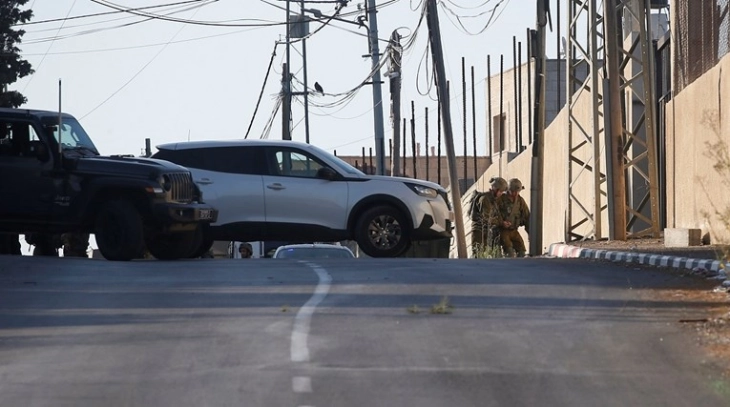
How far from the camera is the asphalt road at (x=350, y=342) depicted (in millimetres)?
7934

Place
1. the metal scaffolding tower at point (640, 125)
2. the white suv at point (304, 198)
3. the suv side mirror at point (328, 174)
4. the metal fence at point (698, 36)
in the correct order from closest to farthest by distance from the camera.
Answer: the white suv at point (304, 198) < the suv side mirror at point (328, 174) < the metal fence at point (698, 36) < the metal scaffolding tower at point (640, 125)

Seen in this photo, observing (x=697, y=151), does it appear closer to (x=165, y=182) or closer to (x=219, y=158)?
(x=219, y=158)

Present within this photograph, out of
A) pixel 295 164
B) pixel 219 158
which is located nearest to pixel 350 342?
pixel 295 164

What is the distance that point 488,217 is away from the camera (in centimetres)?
2492

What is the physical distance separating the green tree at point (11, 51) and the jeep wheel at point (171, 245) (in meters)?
16.7

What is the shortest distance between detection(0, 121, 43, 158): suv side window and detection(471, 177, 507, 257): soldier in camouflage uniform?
30.2 ft

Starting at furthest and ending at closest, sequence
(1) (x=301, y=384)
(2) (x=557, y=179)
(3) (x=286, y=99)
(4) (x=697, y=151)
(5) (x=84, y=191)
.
→ (3) (x=286, y=99)
(2) (x=557, y=179)
(4) (x=697, y=151)
(5) (x=84, y=191)
(1) (x=301, y=384)

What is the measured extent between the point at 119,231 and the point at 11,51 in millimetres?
18977

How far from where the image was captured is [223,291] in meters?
13.1

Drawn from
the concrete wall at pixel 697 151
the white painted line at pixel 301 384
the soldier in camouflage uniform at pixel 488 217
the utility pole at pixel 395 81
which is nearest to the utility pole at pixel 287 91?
the utility pole at pixel 395 81

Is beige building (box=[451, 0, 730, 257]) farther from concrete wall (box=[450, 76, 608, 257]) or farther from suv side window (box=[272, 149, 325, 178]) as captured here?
suv side window (box=[272, 149, 325, 178])

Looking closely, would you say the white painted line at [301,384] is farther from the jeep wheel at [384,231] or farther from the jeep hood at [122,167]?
the jeep wheel at [384,231]

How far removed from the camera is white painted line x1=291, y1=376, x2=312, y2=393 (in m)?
7.90

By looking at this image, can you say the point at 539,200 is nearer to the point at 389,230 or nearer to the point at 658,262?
the point at 389,230
